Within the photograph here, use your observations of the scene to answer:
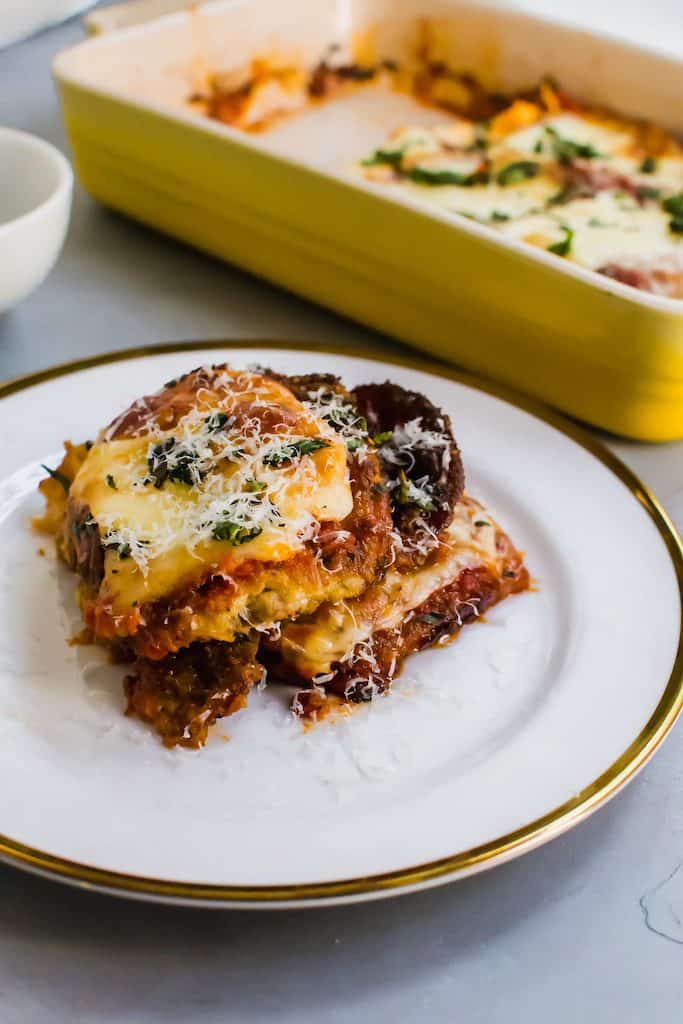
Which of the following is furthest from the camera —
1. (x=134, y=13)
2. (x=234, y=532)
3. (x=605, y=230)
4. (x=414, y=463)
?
(x=134, y=13)

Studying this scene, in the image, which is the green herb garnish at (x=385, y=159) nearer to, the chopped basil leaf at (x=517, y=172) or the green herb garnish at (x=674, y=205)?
the chopped basil leaf at (x=517, y=172)

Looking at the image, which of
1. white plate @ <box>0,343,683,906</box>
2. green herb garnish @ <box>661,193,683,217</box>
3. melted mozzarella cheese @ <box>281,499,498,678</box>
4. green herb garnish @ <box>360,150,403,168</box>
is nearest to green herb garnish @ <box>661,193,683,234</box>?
green herb garnish @ <box>661,193,683,217</box>

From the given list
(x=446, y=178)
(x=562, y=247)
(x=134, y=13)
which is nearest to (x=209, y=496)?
(x=562, y=247)

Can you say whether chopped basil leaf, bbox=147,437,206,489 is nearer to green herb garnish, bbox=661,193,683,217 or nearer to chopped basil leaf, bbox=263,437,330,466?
chopped basil leaf, bbox=263,437,330,466

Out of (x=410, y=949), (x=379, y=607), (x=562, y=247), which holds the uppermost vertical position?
(x=562, y=247)

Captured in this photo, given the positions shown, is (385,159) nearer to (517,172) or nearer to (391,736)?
(517,172)

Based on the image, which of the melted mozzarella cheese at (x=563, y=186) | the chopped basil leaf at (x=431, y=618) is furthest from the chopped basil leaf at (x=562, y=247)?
the chopped basil leaf at (x=431, y=618)

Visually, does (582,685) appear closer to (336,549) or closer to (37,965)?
(336,549)
